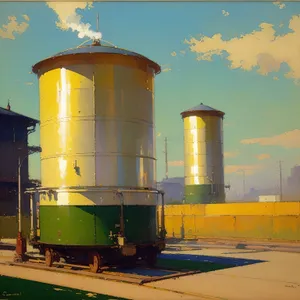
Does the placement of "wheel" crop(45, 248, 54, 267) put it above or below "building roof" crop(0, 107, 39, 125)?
below

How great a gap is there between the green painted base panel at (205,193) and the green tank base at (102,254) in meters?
27.6

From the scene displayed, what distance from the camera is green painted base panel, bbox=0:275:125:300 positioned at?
14.4 metres

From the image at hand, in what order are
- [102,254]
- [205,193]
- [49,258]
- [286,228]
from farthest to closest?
[205,193], [286,228], [49,258], [102,254]

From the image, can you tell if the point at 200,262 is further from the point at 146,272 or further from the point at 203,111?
the point at 203,111

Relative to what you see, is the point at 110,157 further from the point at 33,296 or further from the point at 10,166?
the point at 10,166

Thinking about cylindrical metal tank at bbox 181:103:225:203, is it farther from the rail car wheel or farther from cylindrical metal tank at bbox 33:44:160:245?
the rail car wheel

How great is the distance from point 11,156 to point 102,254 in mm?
28882

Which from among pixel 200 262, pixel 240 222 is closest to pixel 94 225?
pixel 200 262

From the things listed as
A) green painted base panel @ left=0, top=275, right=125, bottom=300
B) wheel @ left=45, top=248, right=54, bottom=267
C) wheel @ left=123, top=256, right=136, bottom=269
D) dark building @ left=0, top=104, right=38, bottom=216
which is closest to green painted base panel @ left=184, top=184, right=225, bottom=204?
dark building @ left=0, top=104, right=38, bottom=216

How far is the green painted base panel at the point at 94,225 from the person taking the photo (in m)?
19.0

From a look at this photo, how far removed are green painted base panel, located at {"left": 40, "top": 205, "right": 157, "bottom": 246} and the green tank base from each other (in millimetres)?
227

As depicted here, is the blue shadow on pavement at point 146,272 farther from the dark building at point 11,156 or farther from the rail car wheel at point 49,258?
the dark building at point 11,156

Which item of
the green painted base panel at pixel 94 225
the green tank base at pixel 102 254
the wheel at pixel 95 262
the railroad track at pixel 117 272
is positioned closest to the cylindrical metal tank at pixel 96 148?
the green painted base panel at pixel 94 225

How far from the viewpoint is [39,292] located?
1523cm
